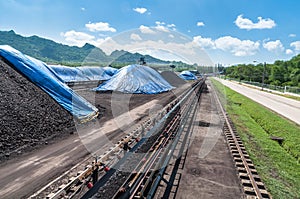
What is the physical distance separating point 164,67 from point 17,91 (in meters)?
57.5

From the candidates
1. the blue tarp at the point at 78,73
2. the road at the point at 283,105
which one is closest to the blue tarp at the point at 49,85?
the road at the point at 283,105

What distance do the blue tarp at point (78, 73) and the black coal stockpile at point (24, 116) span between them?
1960 cm

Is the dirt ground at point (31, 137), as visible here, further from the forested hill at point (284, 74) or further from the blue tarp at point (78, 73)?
the forested hill at point (284, 74)

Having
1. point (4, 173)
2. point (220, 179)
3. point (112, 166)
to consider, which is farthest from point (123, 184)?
point (4, 173)

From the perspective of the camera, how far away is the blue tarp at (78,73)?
105ft

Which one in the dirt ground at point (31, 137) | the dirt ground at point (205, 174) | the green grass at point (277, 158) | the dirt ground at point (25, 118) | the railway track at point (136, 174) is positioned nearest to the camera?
the railway track at point (136, 174)

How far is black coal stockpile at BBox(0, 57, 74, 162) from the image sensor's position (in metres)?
7.97

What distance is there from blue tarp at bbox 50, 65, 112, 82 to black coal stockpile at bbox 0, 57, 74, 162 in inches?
772

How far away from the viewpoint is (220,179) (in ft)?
19.7

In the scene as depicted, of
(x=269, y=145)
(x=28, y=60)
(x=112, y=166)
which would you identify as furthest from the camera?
(x=28, y=60)

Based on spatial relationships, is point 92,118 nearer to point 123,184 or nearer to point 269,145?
point 123,184

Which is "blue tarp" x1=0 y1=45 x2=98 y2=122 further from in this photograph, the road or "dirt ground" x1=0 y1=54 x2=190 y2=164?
the road

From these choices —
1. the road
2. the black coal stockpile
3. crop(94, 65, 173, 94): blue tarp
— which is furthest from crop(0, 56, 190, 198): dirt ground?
the road

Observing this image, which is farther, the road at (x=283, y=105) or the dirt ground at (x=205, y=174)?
the road at (x=283, y=105)
